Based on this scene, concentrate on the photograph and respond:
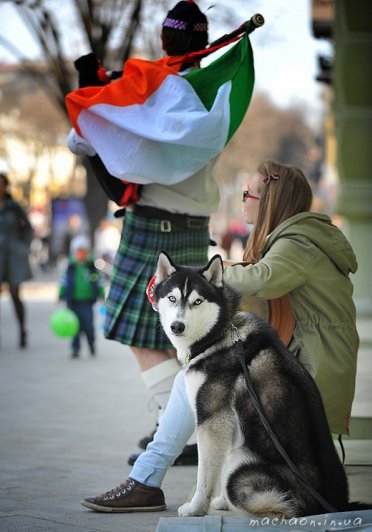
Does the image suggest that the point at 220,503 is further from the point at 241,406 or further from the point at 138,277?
the point at 138,277

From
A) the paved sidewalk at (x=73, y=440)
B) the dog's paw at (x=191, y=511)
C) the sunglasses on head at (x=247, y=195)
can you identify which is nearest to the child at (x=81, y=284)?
the paved sidewalk at (x=73, y=440)

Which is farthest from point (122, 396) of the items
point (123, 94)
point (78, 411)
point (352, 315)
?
point (352, 315)

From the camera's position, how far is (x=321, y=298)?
5203 mm

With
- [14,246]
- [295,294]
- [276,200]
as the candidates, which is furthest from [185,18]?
[14,246]

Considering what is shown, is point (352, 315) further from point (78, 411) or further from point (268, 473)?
point (78, 411)

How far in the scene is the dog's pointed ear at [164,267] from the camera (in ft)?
16.1

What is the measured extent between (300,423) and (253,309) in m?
0.97

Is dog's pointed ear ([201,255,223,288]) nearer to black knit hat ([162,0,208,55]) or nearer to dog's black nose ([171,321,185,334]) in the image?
dog's black nose ([171,321,185,334])

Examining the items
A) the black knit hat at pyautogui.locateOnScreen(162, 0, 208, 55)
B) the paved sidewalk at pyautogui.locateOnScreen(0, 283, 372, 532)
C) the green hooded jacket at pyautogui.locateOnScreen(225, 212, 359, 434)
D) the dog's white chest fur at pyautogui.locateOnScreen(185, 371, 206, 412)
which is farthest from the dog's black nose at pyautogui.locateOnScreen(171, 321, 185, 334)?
the black knit hat at pyautogui.locateOnScreen(162, 0, 208, 55)

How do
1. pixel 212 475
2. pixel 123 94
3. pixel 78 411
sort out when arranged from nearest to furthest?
Answer: pixel 212 475 → pixel 123 94 → pixel 78 411

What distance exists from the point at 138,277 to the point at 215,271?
1.63 meters

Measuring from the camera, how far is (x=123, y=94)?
20.2ft

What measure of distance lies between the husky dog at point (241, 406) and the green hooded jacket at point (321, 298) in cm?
33

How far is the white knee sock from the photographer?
6.30m
